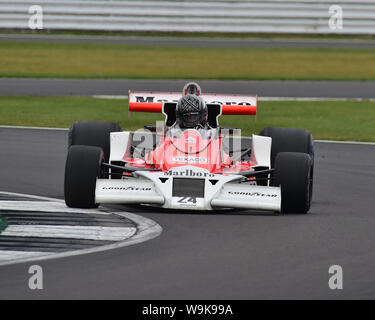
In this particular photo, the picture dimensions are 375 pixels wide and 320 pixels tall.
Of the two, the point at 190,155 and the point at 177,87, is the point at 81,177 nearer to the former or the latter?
the point at 190,155

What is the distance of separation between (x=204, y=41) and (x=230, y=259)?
31372 mm

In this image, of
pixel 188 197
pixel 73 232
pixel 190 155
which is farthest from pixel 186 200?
pixel 73 232

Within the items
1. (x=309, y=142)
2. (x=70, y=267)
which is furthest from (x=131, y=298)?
(x=309, y=142)

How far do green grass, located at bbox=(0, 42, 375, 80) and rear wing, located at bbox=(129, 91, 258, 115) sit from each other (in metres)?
16.2

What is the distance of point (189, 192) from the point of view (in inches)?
420

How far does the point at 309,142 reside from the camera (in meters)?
12.2

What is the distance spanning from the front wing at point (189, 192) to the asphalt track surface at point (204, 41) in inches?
1079

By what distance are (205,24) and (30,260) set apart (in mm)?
32754

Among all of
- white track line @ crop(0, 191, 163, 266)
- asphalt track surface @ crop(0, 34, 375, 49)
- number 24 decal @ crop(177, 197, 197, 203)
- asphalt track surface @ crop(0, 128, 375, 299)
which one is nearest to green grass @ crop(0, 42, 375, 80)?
asphalt track surface @ crop(0, 34, 375, 49)

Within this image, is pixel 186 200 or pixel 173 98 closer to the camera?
pixel 186 200

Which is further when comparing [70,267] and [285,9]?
[285,9]

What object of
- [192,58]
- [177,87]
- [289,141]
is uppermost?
[192,58]

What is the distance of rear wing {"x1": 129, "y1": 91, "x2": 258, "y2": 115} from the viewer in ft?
41.5
